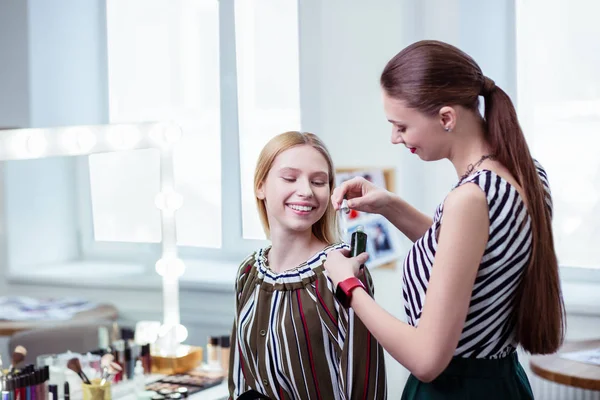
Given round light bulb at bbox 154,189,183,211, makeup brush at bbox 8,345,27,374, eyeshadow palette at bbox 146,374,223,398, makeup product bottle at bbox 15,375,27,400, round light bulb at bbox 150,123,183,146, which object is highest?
round light bulb at bbox 150,123,183,146

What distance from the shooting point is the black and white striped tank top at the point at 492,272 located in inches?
39.9

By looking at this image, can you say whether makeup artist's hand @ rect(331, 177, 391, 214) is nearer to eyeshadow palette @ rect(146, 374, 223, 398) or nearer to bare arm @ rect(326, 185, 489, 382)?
bare arm @ rect(326, 185, 489, 382)

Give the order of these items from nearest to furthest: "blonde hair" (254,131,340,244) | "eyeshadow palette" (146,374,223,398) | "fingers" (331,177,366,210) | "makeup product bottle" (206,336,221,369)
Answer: "fingers" (331,177,366,210), "blonde hair" (254,131,340,244), "eyeshadow palette" (146,374,223,398), "makeup product bottle" (206,336,221,369)

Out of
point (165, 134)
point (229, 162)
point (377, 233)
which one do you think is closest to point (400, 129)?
point (165, 134)

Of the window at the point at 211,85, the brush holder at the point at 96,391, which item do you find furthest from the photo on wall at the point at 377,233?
the brush holder at the point at 96,391

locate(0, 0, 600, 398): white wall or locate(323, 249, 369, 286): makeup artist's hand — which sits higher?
locate(0, 0, 600, 398): white wall

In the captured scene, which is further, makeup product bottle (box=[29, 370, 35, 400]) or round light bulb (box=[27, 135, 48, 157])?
round light bulb (box=[27, 135, 48, 157])

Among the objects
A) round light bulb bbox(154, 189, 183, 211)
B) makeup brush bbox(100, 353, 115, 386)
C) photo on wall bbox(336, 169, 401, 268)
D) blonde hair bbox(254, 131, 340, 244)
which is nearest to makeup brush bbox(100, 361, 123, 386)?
makeup brush bbox(100, 353, 115, 386)

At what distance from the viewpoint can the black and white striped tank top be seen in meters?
1.01

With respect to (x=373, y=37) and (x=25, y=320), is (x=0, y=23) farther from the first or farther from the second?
(x=373, y=37)

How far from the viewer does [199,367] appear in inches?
89.7

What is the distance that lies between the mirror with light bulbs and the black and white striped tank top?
43.4 inches

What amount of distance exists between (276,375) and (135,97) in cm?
179

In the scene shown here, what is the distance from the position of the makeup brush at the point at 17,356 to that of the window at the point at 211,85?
1198mm
